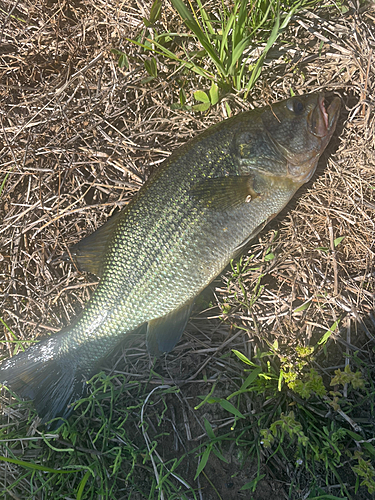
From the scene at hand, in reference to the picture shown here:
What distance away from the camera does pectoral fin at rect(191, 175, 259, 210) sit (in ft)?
8.02

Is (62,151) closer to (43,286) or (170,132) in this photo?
(170,132)

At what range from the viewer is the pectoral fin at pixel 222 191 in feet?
8.02

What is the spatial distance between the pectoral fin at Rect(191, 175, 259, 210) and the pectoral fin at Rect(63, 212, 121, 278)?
0.70m

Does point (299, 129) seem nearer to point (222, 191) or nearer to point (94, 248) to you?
point (222, 191)

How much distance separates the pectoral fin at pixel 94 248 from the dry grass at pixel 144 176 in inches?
10.9

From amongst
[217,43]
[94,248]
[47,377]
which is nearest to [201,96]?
[217,43]

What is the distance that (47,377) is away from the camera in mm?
2641

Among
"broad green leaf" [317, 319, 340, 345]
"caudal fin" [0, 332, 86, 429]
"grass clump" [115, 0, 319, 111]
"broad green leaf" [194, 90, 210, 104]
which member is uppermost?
"grass clump" [115, 0, 319, 111]

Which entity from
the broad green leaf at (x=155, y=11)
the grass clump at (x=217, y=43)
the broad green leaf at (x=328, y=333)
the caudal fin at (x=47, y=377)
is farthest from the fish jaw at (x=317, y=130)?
the caudal fin at (x=47, y=377)

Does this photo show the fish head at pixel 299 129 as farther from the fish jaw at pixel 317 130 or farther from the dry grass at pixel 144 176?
the dry grass at pixel 144 176

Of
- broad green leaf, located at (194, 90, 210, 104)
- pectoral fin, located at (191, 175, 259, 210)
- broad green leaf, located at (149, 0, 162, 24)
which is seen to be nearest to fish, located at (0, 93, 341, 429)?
pectoral fin, located at (191, 175, 259, 210)

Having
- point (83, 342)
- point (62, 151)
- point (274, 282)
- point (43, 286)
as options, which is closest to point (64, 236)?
point (43, 286)

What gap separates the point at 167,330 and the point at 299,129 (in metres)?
1.82

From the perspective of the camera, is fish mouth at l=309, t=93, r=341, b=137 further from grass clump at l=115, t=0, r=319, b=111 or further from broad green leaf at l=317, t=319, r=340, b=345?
broad green leaf at l=317, t=319, r=340, b=345
